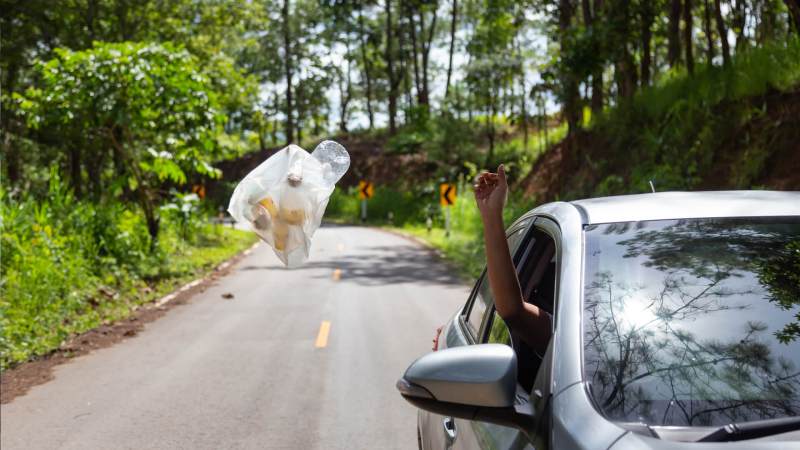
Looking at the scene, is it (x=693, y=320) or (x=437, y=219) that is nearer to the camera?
(x=693, y=320)

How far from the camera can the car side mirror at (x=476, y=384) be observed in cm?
211

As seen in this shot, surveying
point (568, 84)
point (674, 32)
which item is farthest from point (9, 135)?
point (674, 32)

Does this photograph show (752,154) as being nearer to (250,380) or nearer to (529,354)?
(250,380)

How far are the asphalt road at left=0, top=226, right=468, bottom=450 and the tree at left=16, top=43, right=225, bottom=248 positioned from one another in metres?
3.40

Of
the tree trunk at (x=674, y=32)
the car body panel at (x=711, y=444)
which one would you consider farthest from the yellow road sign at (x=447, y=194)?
the car body panel at (x=711, y=444)

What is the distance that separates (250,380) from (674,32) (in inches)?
641

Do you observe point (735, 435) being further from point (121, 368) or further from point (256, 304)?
point (256, 304)

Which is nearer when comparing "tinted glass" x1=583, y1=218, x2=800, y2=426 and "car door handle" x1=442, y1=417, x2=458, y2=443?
"tinted glass" x1=583, y1=218, x2=800, y2=426

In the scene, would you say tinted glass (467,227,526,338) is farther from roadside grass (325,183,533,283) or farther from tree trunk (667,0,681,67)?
tree trunk (667,0,681,67)

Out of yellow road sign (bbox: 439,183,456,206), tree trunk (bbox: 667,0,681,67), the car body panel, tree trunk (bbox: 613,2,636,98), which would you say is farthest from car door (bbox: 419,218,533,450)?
yellow road sign (bbox: 439,183,456,206)

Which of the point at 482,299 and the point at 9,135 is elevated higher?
the point at 9,135

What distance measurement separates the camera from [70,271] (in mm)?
13117

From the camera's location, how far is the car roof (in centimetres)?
265

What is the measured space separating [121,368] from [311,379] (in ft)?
7.75
